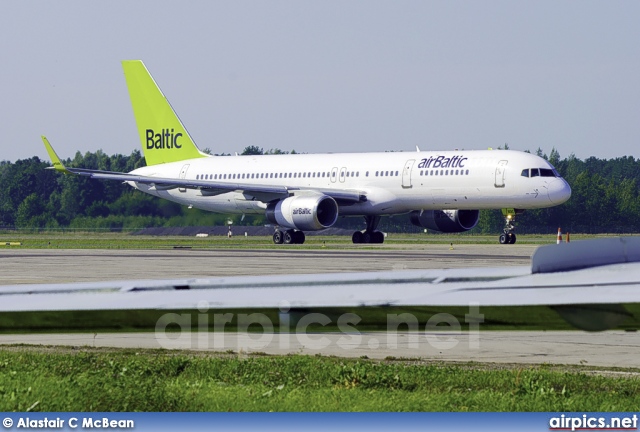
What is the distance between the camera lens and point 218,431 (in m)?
3.62

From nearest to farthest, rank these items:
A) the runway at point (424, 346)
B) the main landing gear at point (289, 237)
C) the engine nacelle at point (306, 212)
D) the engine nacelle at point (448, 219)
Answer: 1. the runway at point (424, 346)
2. the engine nacelle at point (306, 212)
3. the engine nacelle at point (448, 219)
4. the main landing gear at point (289, 237)

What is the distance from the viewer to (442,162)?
40.9m

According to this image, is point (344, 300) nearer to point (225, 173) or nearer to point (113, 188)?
point (225, 173)

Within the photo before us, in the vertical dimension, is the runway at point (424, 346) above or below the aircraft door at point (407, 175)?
below

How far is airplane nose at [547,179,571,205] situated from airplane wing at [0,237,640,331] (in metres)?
37.4

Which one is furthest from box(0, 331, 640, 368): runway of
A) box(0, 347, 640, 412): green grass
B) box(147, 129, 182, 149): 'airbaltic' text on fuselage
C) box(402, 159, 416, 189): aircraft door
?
box(147, 129, 182, 149): 'airbaltic' text on fuselage

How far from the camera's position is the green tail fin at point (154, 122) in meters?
51.1

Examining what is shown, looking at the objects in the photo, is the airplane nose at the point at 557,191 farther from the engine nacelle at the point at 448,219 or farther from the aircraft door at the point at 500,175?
the engine nacelle at the point at 448,219

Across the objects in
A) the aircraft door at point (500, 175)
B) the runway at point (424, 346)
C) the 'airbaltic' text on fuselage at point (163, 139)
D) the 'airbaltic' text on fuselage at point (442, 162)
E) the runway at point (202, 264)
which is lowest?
the runway at point (424, 346)

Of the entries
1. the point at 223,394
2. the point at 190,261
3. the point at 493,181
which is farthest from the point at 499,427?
the point at 493,181

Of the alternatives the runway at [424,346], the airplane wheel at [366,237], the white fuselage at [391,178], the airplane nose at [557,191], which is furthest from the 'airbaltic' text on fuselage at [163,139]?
the runway at [424,346]

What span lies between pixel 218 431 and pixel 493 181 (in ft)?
120

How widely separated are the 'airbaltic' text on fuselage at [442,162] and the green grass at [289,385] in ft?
103

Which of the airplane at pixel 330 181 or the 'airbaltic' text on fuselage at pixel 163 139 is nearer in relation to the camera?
the airplane at pixel 330 181
